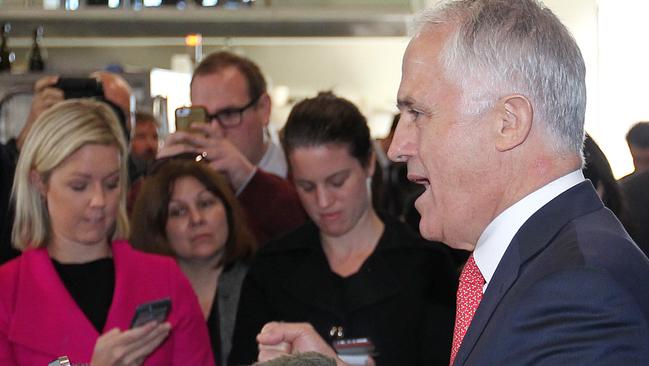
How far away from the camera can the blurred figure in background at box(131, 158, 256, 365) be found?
3.08m

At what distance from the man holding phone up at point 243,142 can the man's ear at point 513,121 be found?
2.04m

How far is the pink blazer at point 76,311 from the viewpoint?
2.42m

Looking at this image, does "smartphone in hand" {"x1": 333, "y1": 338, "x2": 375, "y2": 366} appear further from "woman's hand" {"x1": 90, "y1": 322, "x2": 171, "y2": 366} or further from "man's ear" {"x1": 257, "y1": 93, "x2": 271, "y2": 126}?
"man's ear" {"x1": 257, "y1": 93, "x2": 271, "y2": 126}

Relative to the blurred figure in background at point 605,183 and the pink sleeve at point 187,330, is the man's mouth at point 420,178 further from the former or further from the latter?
the pink sleeve at point 187,330

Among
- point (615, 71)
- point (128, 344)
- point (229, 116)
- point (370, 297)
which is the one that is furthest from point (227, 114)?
point (615, 71)

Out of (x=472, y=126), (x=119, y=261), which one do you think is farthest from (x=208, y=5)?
(x=472, y=126)

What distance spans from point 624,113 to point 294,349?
6.61 m

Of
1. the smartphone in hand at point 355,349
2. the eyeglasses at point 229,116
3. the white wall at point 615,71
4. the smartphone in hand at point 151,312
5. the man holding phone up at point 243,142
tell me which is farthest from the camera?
the white wall at point 615,71

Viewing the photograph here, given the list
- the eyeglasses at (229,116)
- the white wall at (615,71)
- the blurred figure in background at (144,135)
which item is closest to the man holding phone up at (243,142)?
the eyeglasses at (229,116)

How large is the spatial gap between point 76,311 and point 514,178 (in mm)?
1462

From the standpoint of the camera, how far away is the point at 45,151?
2.66m

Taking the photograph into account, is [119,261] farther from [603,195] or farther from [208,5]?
[208,5]

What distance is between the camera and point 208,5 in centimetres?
805

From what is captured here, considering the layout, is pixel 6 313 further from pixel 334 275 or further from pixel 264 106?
pixel 264 106
